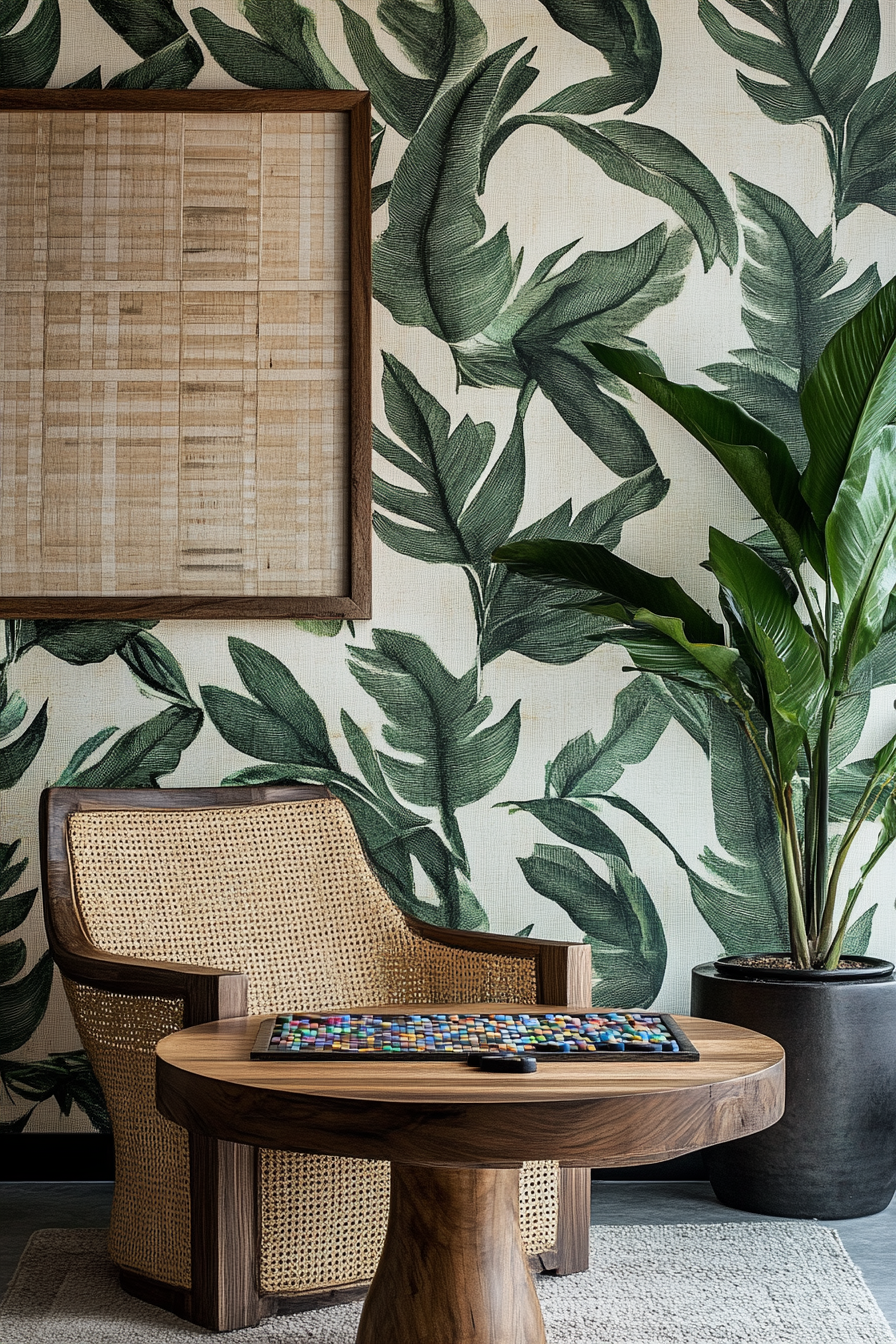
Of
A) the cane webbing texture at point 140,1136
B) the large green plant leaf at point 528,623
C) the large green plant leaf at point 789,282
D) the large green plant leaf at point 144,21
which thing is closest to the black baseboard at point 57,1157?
the cane webbing texture at point 140,1136

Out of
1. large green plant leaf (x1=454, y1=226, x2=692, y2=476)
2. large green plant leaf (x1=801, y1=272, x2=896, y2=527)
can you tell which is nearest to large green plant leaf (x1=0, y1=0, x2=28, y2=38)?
large green plant leaf (x1=454, y1=226, x2=692, y2=476)

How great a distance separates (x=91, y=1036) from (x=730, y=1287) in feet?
3.62

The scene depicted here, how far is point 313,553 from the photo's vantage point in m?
2.71

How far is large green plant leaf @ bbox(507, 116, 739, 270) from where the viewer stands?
2744 millimetres

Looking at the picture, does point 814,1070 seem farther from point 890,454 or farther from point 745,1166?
point 890,454

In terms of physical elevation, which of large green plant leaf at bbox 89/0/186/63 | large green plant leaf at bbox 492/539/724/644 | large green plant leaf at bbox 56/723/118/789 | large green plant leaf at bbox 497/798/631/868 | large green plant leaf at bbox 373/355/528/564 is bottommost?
large green plant leaf at bbox 497/798/631/868

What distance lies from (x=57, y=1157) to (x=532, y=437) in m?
1.83

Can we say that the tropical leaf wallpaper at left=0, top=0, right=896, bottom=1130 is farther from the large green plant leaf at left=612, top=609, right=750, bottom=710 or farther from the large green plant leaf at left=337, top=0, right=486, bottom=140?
the large green plant leaf at left=612, top=609, right=750, bottom=710

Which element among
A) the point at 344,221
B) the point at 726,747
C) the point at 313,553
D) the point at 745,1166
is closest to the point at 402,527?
the point at 313,553

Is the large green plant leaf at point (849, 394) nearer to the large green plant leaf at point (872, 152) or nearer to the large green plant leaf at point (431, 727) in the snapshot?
the large green plant leaf at point (872, 152)

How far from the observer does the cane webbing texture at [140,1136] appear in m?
1.89

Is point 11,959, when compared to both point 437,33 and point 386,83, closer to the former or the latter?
point 386,83

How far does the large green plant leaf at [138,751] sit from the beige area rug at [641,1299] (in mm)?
885

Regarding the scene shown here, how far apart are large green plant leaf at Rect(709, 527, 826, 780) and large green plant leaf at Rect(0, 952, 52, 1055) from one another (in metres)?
1.58
